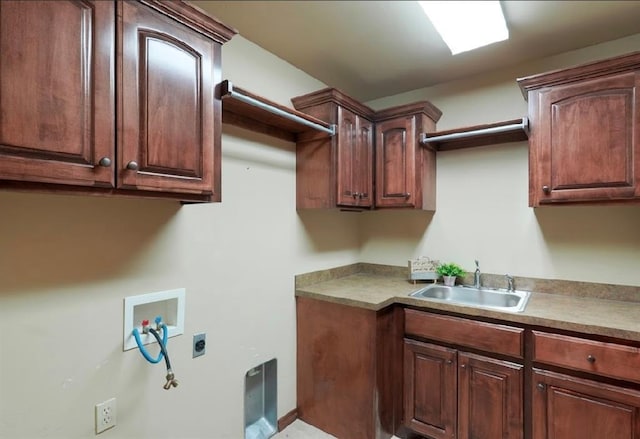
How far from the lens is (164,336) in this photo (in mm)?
1500

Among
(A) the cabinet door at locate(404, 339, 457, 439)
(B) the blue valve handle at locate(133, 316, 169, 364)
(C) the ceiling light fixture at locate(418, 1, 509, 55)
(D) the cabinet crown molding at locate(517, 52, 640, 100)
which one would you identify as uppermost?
(C) the ceiling light fixture at locate(418, 1, 509, 55)

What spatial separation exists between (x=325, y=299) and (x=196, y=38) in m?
1.54

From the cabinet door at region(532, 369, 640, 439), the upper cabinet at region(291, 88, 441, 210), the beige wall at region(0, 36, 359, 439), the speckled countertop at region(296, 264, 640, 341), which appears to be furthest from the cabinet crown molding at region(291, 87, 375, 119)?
the cabinet door at region(532, 369, 640, 439)

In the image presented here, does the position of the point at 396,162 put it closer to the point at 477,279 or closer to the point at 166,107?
the point at 477,279

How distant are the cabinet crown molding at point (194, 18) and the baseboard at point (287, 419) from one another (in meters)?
2.18

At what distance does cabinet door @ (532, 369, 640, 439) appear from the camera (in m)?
1.46

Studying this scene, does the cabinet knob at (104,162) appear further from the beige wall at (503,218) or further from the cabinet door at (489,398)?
the beige wall at (503,218)

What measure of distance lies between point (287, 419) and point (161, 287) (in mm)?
1276

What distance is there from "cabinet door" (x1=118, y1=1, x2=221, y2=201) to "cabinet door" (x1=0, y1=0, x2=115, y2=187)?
0.05m

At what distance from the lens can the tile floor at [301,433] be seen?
6.78 feet

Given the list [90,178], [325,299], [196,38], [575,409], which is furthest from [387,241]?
[90,178]

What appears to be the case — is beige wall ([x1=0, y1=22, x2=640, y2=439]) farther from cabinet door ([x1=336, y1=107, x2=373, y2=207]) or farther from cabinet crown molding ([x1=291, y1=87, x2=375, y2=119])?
cabinet door ([x1=336, y1=107, x2=373, y2=207])

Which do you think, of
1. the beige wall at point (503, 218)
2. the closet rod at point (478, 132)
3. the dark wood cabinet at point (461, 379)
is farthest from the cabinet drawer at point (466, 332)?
the closet rod at point (478, 132)

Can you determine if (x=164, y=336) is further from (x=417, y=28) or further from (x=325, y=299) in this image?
(x=417, y=28)
